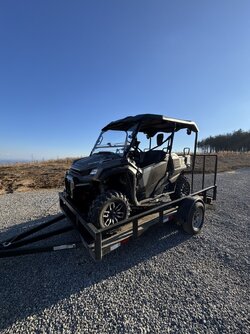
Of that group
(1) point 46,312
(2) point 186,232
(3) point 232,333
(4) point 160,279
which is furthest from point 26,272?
(2) point 186,232

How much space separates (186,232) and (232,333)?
250cm

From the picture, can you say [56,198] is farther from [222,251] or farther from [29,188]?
[222,251]

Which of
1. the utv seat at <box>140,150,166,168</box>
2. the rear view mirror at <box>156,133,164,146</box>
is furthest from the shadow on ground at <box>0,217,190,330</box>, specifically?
the rear view mirror at <box>156,133,164,146</box>

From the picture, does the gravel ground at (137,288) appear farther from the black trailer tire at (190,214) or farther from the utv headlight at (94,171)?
the utv headlight at (94,171)

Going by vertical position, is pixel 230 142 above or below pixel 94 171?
above

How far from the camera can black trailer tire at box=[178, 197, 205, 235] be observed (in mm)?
4484

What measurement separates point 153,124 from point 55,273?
389 centimetres

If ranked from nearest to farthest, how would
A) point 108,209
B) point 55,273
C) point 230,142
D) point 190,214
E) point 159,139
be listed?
1. point 55,273
2. point 108,209
3. point 190,214
4. point 159,139
5. point 230,142

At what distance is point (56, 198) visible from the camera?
27.3ft

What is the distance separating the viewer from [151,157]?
5117mm

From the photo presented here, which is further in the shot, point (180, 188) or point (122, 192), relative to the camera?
point (180, 188)

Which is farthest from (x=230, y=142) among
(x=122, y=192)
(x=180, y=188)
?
(x=122, y=192)

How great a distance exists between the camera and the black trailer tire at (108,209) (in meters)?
3.43

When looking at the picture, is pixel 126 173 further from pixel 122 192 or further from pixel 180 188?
pixel 180 188
